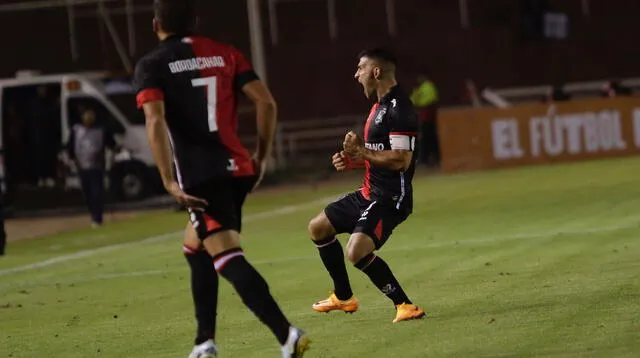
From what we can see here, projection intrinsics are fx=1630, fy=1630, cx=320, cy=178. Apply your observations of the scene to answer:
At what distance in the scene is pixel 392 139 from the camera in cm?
1125

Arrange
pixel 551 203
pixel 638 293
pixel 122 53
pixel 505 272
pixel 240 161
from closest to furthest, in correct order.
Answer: pixel 240 161 < pixel 638 293 < pixel 505 272 < pixel 551 203 < pixel 122 53

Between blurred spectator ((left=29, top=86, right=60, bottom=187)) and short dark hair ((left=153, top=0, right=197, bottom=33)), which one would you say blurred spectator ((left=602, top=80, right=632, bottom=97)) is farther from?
short dark hair ((left=153, top=0, right=197, bottom=33))

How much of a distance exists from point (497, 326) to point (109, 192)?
68.8 ft

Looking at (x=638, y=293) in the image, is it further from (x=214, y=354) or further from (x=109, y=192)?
(x=109, y=192)

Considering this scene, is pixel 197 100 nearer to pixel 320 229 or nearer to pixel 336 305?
pixel 320 229

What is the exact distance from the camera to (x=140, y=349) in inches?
429

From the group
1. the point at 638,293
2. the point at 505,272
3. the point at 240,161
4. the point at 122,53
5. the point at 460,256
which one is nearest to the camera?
the point at 240,161

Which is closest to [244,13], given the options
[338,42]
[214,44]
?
[338,42]

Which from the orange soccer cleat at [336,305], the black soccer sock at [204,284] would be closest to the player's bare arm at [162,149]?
the black soccer sock at [204,284]

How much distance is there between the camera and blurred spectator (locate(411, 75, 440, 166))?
118ft

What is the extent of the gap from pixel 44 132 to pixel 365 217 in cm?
2057

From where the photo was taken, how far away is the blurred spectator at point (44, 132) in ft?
102

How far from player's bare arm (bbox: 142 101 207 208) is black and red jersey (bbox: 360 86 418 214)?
2.70 meters

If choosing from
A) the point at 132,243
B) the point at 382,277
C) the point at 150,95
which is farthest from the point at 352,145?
the point at 132,243
